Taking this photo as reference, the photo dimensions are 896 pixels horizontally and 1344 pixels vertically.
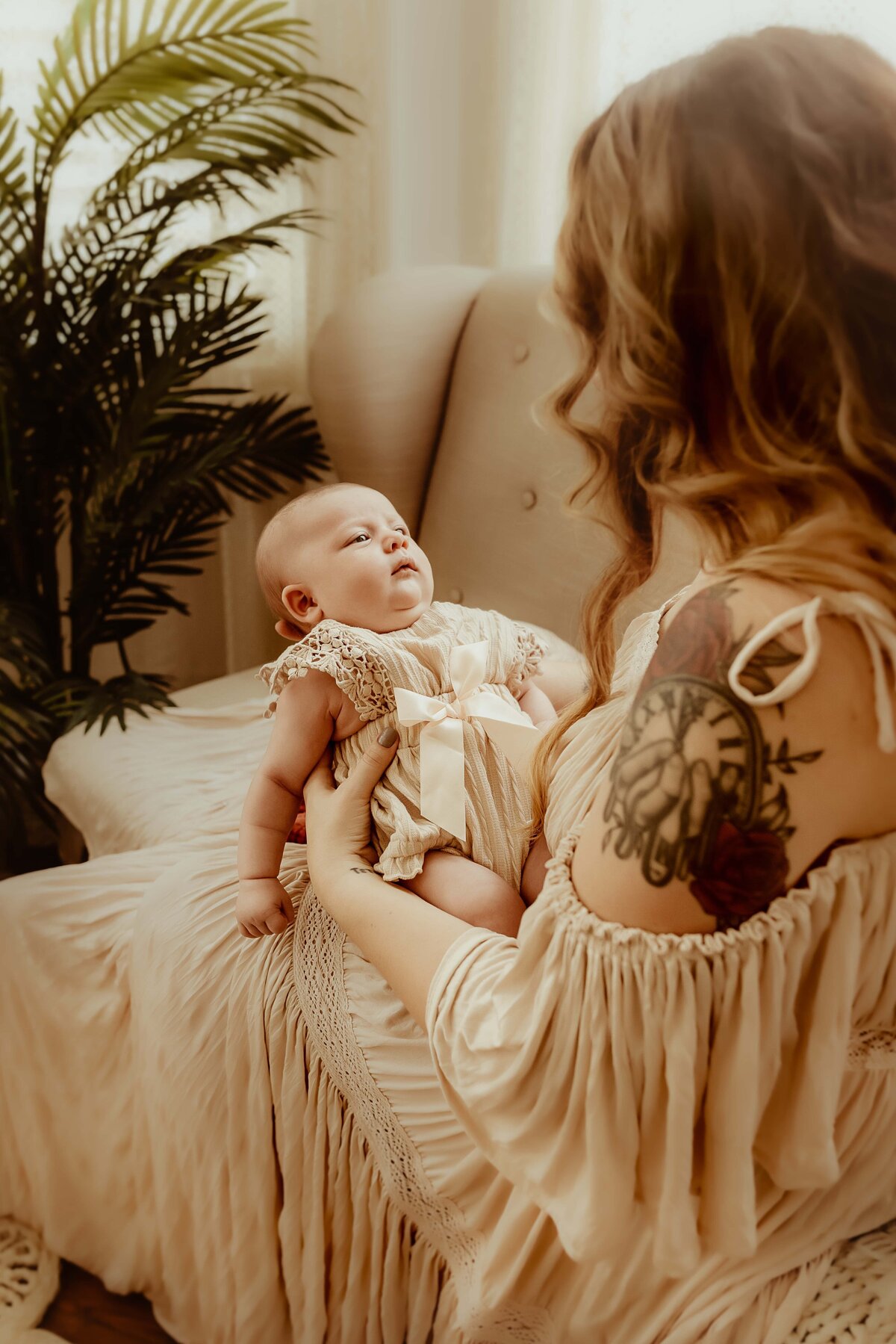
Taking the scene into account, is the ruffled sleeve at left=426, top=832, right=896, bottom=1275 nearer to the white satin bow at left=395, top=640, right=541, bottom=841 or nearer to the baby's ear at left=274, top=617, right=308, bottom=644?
the white satin bow at left=395, top=640, right=541, bottom=841

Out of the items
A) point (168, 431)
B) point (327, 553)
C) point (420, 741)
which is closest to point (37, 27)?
point (168, 431)

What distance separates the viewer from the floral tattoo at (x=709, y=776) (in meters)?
0.60

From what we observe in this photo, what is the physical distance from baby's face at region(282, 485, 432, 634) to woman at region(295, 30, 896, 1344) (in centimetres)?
40

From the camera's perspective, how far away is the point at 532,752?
3.34 feet

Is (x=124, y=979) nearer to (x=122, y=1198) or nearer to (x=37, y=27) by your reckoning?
(x=122, y=1198)

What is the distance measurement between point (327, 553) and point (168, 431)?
0.99 metres

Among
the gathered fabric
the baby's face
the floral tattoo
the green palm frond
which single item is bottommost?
the gathered fabric

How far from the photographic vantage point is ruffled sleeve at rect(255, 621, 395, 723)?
3.38ft

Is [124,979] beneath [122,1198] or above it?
above

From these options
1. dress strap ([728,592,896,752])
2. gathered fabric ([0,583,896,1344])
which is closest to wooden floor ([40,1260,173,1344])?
gathered fabric ([0,583,896,1344])

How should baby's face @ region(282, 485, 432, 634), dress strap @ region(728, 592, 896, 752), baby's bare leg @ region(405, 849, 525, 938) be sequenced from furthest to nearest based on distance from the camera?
baby's face @ region(282, 485, 432, 634) → baby's bare leg @ region(405, 849, 525, 938) → dress strap @ region(728, 592, 896, 752)

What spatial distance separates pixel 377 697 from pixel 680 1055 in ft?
1.63

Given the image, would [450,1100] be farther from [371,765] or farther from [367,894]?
[371,765]

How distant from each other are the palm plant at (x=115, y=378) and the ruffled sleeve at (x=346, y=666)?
2.22 feet
